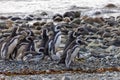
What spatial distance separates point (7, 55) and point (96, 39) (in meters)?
3.79

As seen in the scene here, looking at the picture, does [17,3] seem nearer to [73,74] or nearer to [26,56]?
[26,56]

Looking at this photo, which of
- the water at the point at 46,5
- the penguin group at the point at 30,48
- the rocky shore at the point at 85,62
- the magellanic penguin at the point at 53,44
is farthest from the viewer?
the water at the point at 46,5

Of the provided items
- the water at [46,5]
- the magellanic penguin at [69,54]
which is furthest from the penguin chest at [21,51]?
the water at [46,5]

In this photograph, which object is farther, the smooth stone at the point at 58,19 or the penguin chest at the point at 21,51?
the smooth stone at the point at 58,19

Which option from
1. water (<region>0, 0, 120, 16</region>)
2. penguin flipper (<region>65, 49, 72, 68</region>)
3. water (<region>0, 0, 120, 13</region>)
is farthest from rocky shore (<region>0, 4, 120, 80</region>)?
water (<region>0, 0, 120, 13</region>)

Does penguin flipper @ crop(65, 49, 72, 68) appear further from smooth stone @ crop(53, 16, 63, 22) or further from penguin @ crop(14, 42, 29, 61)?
smooth stone @ crop(53, 16, 63, 22)

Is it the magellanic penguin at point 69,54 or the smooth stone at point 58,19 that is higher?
the magellanic penguin at point 69,54

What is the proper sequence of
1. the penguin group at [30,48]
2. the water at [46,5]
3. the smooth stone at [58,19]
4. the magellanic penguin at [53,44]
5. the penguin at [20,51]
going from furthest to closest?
1. the water at [46,5]
2. the smooth stone at [58,19]
3. the penguin at [20,51]
4. the magellanic penguin at [53,44]
5. the penguin group at [30,48]

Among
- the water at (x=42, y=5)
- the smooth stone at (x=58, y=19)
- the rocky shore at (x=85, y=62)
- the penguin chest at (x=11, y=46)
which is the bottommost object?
the water at (x=42, y=5)

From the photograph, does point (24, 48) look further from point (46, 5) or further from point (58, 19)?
point (46, 5)

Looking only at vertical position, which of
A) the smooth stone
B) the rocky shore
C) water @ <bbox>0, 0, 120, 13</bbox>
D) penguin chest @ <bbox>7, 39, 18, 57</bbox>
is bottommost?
water @ <bbox>0, 0, 120, 13</bbox>

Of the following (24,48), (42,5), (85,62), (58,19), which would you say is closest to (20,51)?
(24,48)

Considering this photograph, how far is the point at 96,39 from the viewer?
1527 cm

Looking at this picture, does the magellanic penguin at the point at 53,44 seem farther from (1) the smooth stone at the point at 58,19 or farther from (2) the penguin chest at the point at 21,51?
(1) the smooth stone at the point at 58,19
